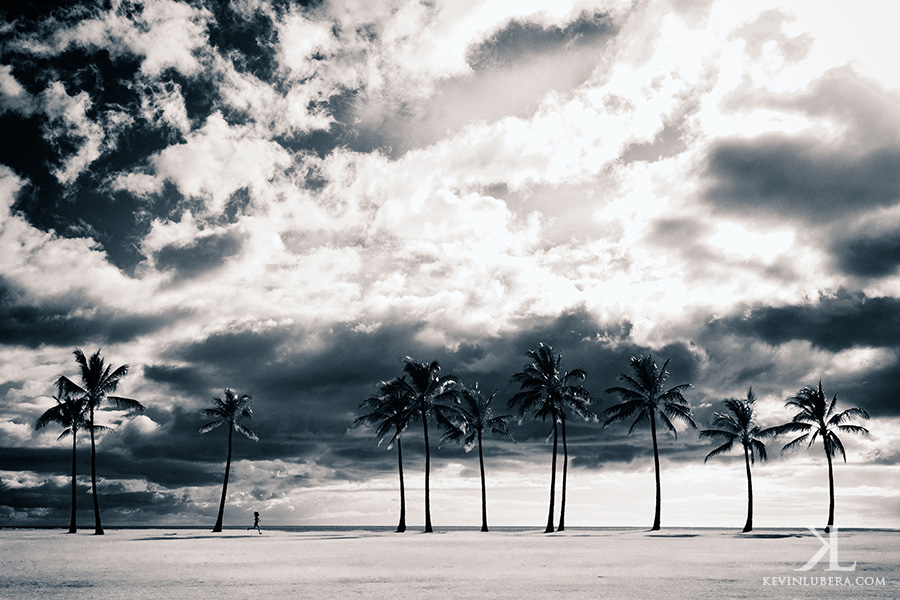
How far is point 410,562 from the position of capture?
72.9 feet

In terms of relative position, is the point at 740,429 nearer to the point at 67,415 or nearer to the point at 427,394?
the point at 427,394

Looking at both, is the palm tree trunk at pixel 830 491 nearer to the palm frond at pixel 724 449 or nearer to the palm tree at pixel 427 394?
the palm frond at pixel 724 449

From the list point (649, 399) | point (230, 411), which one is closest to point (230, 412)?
point (230, 411)

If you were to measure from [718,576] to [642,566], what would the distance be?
140 inches

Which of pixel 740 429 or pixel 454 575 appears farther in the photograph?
pixel 740 429

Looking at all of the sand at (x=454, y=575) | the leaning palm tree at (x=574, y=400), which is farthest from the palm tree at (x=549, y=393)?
the sand at (x=454, y=575)

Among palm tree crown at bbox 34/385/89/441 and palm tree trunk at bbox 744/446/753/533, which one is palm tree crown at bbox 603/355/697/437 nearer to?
palm tree trunk at bbox 744/446/753/533

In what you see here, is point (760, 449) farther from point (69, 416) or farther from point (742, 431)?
point (69, 416)

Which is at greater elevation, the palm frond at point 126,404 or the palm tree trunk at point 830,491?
the palm frond at point 126,404

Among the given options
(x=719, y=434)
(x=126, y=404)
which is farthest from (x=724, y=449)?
(x=126, y=404)

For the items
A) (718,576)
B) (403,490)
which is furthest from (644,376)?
(718,576)

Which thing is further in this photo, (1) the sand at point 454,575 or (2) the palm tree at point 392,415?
(2) the palm tree at point 392,415

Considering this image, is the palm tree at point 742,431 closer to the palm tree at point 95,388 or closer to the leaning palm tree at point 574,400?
the leaning palm tree at point 574,400

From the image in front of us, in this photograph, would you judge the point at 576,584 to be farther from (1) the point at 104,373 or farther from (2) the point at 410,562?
(1) the point at 104,373
